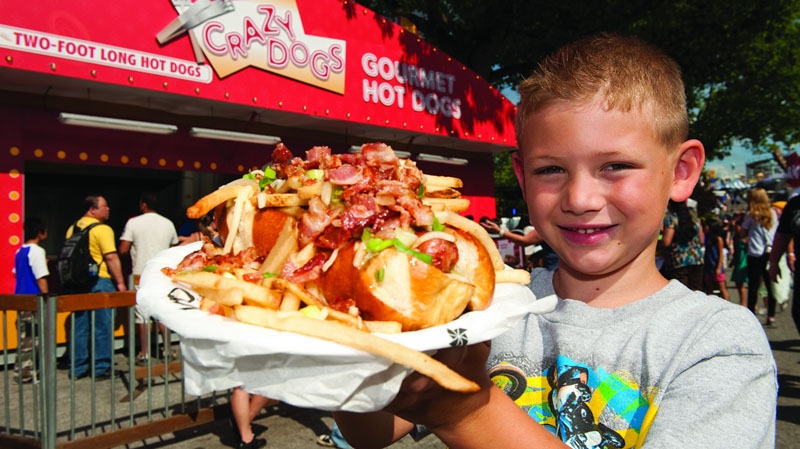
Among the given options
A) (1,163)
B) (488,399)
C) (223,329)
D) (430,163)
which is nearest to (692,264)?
(430,163)

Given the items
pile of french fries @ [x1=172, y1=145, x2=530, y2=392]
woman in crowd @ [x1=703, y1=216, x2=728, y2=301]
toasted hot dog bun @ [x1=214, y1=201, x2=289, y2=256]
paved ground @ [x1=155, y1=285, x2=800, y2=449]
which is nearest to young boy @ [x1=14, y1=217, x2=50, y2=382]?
paved ground @ [x1=155, y1=285, x2=800, y2=449]

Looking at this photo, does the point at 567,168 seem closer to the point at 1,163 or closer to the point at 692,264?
the point at 692,264

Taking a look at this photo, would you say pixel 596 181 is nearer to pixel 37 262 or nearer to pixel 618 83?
pixel 618 83

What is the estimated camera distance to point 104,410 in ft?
20.2

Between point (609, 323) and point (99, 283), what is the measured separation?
8904mm

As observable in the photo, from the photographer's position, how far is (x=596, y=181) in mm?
1652

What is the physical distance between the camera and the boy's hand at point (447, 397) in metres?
1.35

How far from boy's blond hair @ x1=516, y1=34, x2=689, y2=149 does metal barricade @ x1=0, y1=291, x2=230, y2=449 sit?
4353 millimetres

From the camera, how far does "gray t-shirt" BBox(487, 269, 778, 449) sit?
145cm

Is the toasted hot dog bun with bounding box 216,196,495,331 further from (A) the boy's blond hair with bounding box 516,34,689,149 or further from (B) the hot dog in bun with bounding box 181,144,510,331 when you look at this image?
(A) the boy's blond hair with bounding box 516,34,689,149

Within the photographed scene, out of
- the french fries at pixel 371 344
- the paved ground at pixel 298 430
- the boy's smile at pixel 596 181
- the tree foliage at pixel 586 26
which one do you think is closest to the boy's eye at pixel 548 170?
the boy's smile at pixel 596 181

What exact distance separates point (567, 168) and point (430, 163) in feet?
38.8

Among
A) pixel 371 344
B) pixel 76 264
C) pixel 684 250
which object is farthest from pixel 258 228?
pixel 684 250

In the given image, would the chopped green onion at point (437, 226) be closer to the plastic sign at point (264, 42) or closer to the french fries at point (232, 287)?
the french fries at point (232, 287)
